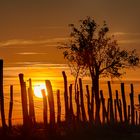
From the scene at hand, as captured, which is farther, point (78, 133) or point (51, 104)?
point (78, 133)

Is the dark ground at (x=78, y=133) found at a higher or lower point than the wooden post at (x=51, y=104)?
lower

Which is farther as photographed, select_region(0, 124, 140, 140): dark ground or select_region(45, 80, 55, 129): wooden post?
select_region(45, 80, 55, 129): wooden post

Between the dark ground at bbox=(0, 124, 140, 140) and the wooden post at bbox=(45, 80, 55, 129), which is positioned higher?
the wooden post at bbox=(45, 80, 55, 129)

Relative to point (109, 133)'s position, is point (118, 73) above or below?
above

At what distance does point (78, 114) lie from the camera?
36.2 meters

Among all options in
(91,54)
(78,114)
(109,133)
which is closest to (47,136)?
(109,133)

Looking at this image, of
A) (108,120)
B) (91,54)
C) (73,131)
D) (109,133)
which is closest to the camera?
(73,131)

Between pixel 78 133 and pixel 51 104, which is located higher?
pixel 51 104

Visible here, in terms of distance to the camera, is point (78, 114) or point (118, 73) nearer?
point (78, 114)

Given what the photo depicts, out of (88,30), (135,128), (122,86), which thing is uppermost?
(88,30)

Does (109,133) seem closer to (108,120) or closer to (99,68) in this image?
(108,120)

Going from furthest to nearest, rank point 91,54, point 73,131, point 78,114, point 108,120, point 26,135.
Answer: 1. point 91,54
2. point 108,120
3. point 78,114
4. point 73,131
5. point 26,135

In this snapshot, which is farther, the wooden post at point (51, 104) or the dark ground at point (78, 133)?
the wooden post at point (51, 104)

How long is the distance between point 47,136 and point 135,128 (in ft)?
37.0
